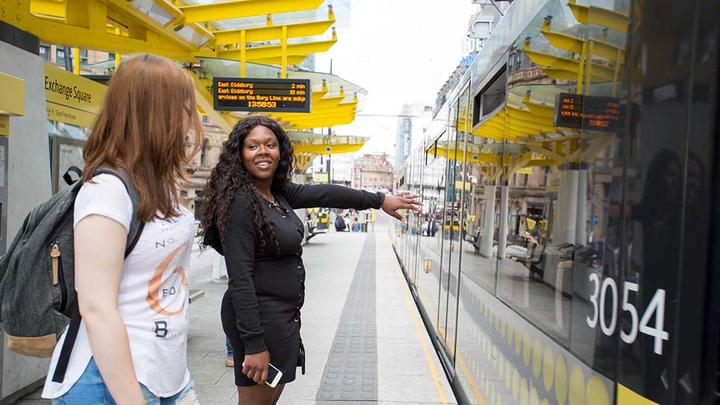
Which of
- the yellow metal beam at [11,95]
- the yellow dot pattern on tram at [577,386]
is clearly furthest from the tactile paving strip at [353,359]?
the yellow metal beam at [11,95]

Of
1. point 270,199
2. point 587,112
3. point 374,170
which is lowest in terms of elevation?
point 270,199

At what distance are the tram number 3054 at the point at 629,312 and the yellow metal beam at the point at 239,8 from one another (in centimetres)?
648

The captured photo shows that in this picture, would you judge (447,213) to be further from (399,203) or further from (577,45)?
(577,45)

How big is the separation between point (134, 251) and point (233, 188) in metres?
1.07

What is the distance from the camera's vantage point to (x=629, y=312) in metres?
1.49

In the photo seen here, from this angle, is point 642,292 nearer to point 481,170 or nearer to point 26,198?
point 481,170

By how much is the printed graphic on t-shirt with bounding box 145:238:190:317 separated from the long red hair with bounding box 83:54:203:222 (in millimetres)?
124

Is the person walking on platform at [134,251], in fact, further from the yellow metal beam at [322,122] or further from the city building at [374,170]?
the city building at [374,170]

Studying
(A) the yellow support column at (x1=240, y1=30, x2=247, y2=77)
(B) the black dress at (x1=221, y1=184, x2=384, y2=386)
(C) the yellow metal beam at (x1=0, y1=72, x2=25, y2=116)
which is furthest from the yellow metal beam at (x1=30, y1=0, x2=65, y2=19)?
(B) the black dress at (x1=221, y1=184, x2=384, y2=386)

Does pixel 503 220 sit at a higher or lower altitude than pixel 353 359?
higher

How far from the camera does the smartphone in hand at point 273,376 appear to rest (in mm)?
2492

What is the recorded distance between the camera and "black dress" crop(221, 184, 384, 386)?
7.73 ft

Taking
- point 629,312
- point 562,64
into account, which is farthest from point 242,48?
point 629,312

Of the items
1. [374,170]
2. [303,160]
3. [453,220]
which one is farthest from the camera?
[374,170]
